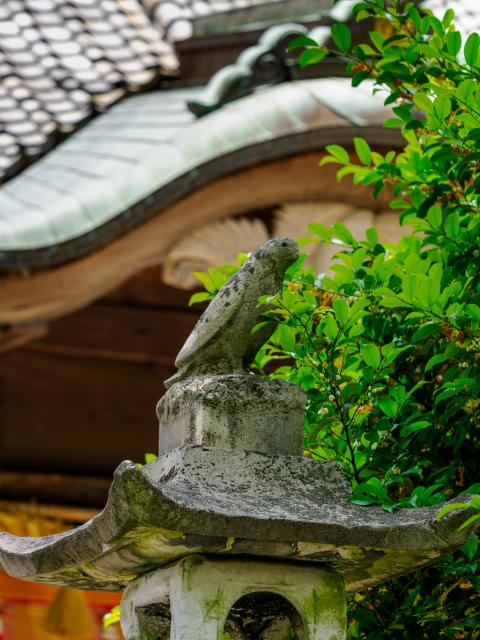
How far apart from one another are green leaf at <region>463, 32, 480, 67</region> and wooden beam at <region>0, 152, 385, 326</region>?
2.68 m

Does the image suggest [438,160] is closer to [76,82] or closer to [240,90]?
[240,90]

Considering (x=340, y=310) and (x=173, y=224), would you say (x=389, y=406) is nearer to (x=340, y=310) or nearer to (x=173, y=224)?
(x=340, y=310)

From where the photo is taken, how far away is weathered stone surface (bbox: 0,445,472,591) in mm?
2547

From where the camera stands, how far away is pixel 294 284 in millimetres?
3191

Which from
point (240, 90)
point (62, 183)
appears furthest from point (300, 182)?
point (62, 183)

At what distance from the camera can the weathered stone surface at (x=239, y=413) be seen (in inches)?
111

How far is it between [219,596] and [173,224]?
320 cm

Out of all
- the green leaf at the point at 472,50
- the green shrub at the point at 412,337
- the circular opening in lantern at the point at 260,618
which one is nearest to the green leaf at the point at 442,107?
the green shrub at the point at 412,337

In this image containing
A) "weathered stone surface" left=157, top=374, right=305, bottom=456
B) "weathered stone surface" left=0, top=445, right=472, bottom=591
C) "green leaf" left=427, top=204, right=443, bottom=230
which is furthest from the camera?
"green leaf" left=427, top=204, right=443, bottom=230

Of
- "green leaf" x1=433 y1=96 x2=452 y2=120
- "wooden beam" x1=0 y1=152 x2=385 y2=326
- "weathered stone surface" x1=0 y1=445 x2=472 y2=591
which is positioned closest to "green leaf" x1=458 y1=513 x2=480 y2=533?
"weathered stone surface" x1=0 y1=445 x2=472 y2=591

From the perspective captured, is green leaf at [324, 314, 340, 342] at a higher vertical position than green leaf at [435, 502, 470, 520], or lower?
higher

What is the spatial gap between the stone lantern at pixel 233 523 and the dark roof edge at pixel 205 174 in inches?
103

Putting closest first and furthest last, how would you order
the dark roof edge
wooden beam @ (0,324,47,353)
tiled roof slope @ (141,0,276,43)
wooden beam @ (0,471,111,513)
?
the dark roof edge < wooden beam @ (0,324,47,353) < wooden beam @ (0,471,111,513) < tiled roof slope @ (141,0,276,43)

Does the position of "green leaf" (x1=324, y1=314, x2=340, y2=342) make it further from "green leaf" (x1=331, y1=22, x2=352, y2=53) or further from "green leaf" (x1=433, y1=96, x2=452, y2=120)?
"green leaf" (x1=331, y1=22, x2=352, y2=53)
